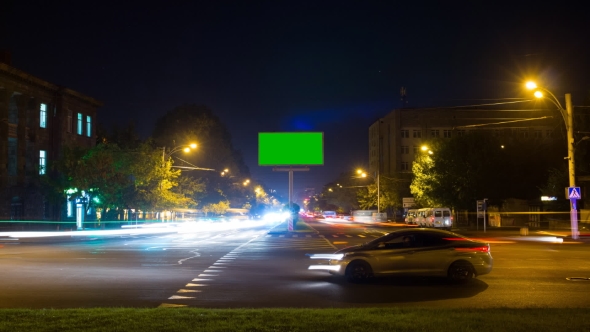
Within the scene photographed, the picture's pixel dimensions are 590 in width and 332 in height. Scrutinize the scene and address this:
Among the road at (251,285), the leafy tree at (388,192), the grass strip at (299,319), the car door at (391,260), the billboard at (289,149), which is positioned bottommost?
the road at (251,285)

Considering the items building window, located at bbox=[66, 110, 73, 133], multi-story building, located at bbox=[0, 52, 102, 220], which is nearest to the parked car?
multi-story building, located at bbox=[0, 52, 102, 220]

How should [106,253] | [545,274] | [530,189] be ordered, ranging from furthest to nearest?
[530,189], [106,253], [545,274]

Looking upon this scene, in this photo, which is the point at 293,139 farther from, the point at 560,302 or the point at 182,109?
the point at 182,109

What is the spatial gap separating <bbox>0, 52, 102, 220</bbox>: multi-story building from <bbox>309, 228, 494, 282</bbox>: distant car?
4689cm

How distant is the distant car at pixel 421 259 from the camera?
15891 mm

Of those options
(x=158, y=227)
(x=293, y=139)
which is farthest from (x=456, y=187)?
(x=158, y=227)

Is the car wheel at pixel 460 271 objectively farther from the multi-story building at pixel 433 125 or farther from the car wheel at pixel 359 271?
the multi-story building at pixel 433 125

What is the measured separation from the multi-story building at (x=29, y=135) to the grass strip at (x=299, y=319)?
49438mm

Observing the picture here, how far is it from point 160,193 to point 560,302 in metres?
47.8

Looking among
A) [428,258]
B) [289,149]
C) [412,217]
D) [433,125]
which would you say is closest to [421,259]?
[428,258]

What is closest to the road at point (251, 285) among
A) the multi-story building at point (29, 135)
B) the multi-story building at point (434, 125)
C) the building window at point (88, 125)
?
the multi-story building at point (29, 135)

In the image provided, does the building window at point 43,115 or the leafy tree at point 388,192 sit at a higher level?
the building window at point 43,115

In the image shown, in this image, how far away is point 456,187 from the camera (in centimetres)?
6731

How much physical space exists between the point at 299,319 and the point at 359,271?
21.9 ft
